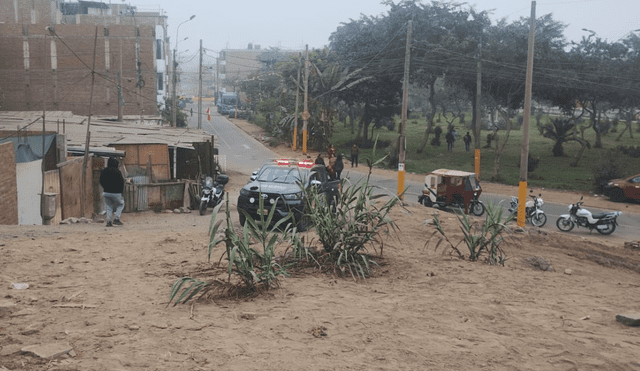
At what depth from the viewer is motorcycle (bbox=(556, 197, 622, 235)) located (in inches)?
709

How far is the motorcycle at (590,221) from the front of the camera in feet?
59.1

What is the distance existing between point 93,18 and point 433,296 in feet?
228

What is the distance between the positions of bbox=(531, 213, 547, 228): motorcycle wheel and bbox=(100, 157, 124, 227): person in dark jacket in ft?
41.9

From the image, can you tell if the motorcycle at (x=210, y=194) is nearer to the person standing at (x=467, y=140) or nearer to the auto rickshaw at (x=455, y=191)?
the auto rickshaw at (x=455, y=191)

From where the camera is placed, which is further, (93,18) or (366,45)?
(93,18)

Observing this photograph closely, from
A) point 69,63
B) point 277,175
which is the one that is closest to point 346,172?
point 277,175

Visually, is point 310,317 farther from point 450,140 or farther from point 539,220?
point 450,140

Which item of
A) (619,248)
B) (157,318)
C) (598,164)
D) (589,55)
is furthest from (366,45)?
(157,318)

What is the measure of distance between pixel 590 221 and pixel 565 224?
0.71 meters

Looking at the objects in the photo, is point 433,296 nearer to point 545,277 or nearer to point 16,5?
point 545,277

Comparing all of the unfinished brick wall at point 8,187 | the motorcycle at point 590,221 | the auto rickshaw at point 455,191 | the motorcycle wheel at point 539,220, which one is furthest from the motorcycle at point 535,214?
the unfinished brick wall at point 8,187

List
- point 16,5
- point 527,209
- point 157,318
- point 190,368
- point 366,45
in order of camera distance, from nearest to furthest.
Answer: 1. point 190,368
2. point 157,318
3. point 527,209
4. point 366,45
5. point 16,5

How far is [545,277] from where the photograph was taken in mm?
8266

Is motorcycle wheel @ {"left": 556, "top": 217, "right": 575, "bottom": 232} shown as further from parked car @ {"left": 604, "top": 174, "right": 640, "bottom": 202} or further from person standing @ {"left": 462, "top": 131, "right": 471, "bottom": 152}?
person standing @ {"left": 462, "top": 131, "right": 471, "bottom": 152}
